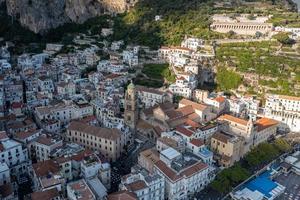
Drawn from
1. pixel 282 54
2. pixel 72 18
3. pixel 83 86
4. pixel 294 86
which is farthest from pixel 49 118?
pixel 72 18

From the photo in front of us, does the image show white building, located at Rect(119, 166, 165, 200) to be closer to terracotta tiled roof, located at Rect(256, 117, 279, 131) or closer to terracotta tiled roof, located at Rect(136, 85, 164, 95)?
terracotta tiled roof, located at Rect(256, 117, 279, 131)

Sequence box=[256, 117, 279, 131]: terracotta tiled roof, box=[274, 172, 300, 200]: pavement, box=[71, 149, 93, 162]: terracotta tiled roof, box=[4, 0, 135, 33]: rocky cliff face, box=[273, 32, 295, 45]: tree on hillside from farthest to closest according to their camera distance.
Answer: box=[4, 0, 135, 33]: rocky cliff face → box=[273, 32, 295, 45]: tree on hillside → box=[256, 117, 279, 131]: terracotta tiled roof → box=[274, 172, 300, 200]: pavement → box=[71, 149, 93, 162]: terracotta tiled roof

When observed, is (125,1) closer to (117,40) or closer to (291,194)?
(117,40)

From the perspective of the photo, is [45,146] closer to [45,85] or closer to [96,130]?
[96,130]

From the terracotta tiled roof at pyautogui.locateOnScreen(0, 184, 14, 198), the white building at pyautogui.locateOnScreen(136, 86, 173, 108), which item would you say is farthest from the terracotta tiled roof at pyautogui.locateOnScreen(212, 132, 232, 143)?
the terracotta tiled roof at pyautogui.locateOnScreen(0, 184, 14, 198)

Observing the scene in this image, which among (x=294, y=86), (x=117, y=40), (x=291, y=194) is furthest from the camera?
(x=117, y=40)

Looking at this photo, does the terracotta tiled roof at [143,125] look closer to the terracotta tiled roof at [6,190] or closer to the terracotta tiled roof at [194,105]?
the terracotta tiled roof at [194,105]
